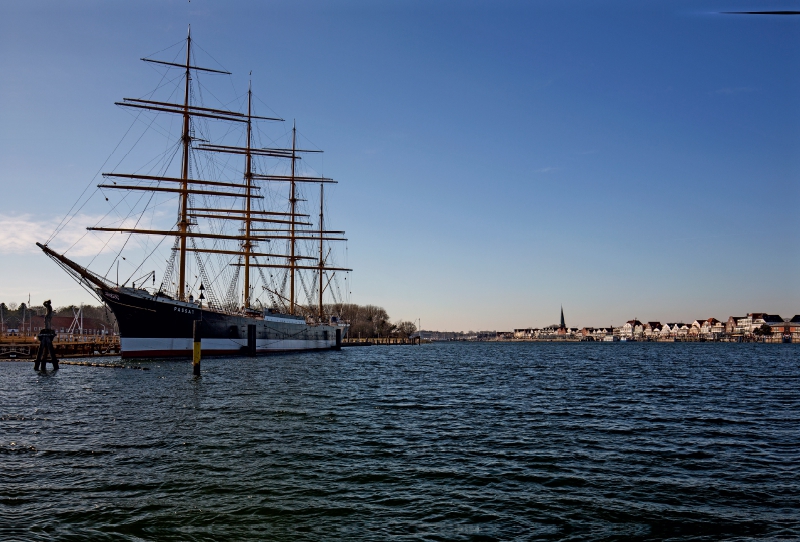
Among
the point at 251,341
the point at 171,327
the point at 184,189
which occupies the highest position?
the point at 184,189

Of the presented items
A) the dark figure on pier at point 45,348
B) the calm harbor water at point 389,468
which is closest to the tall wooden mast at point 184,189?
the dark figure on pier at point 45,348

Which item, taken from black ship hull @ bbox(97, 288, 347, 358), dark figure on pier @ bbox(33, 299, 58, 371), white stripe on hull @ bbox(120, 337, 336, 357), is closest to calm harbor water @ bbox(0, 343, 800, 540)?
dark figure on pier @ bbox(33, 299, 58, 371)

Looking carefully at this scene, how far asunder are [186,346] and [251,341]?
352 inches

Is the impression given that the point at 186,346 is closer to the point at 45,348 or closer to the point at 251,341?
the point at 251,341

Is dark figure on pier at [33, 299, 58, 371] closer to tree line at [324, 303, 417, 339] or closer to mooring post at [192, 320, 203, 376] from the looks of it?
mooring post at [192, 320, 203, 376]

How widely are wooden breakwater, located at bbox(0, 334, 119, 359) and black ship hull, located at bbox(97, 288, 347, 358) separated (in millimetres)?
6997

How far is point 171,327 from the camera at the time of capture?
50.9m

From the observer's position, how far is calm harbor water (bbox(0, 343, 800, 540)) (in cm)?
849

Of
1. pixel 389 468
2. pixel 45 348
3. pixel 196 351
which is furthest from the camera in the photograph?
pixel 45 348

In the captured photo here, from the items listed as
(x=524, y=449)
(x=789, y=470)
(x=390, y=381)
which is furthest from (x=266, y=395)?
(x=789, y=470)

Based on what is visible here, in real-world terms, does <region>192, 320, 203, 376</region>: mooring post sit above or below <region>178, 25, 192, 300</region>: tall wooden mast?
below

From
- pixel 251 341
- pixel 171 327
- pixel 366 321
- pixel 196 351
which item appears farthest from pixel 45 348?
pixel 366 321

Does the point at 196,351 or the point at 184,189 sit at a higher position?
the point at 184,189

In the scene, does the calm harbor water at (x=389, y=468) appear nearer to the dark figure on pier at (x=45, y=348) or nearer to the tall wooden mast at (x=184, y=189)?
the dark figure on pier at (x=45, y=348)
